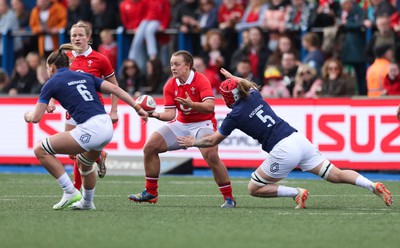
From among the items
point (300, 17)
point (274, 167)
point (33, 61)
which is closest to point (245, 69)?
point (300, 17)

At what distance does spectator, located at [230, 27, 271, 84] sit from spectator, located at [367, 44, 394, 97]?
2.51m

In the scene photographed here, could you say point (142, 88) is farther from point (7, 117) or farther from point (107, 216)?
point (107, 216)

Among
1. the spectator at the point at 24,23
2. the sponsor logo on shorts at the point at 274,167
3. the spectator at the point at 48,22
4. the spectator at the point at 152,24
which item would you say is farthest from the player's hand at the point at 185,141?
the spectator at the point at 24,23

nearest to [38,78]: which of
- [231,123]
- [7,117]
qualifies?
[7,117]

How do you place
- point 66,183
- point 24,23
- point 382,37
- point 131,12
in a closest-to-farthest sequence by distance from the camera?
point 66,183 < point 382,37 < point 131,12 < point 24,23

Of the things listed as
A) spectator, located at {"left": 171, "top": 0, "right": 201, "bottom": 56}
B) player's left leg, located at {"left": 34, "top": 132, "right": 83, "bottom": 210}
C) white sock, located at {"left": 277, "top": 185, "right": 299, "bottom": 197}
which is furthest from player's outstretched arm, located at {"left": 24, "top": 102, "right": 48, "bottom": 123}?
spectator, located at {"left": 171, "top": 0, "right": 201, "bottom": 56}

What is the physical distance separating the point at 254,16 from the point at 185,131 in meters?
9.60

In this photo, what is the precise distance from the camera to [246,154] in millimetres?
19953

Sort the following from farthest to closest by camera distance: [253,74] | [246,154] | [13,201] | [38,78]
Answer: [38,78] → [253,74] → [246,154] → [13,201]

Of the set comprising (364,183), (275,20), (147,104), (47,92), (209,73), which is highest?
(47,92)

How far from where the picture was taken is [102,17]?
24391 millimetres

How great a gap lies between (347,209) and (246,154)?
7.58 m

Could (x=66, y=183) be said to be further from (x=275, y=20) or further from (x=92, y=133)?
(x=275, y=20)

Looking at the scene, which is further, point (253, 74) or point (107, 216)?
point (253, 74)
